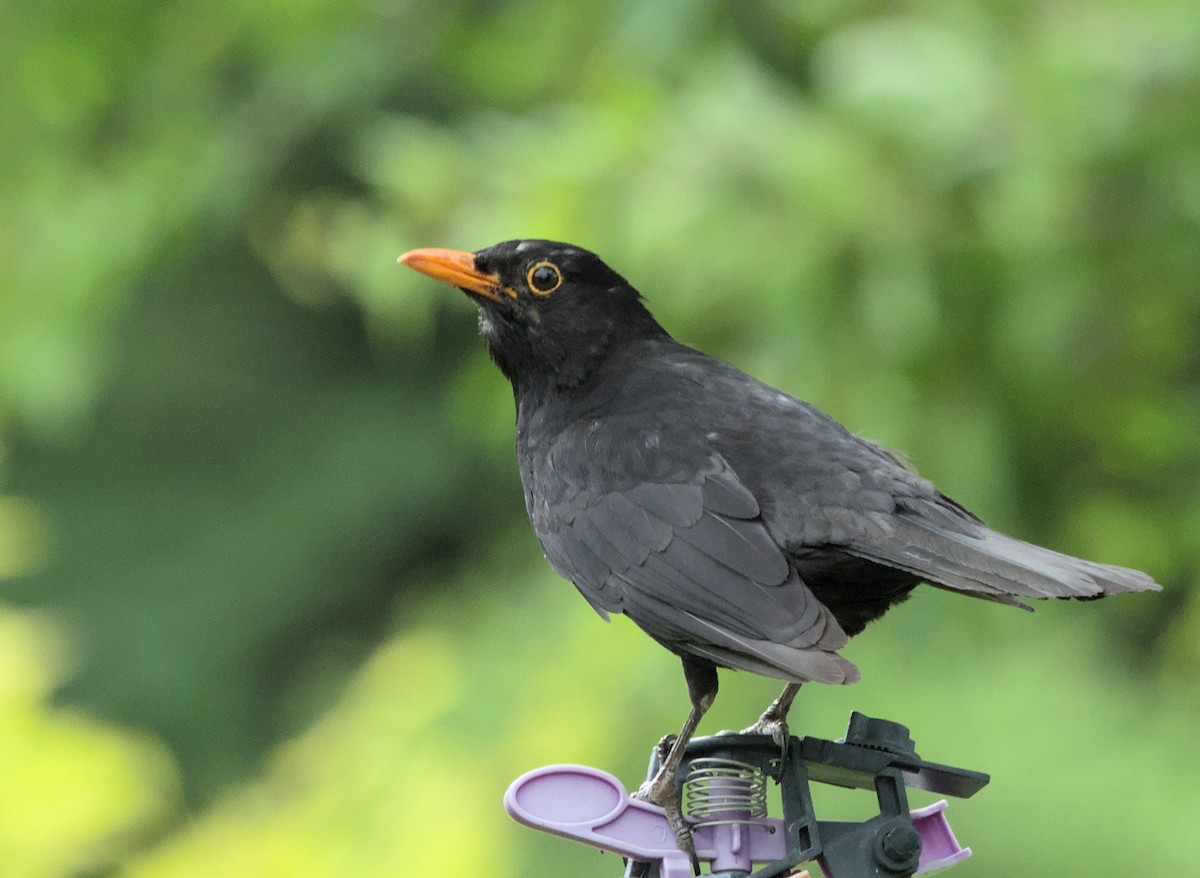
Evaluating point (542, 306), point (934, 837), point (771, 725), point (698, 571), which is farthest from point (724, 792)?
point (542, 306)

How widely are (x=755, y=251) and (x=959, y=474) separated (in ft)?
3.17

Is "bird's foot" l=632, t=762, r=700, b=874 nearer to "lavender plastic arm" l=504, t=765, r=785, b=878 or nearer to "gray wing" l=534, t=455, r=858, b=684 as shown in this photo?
"lavender plastic arm" l=504, t=765, r=785, b=878

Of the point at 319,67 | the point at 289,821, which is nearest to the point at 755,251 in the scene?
the point at 319,67

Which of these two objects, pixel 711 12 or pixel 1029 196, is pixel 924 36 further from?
pixel 711 12

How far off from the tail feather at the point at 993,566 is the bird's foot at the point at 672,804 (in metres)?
0.59

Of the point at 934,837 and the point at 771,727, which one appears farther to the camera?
the point at 771,727

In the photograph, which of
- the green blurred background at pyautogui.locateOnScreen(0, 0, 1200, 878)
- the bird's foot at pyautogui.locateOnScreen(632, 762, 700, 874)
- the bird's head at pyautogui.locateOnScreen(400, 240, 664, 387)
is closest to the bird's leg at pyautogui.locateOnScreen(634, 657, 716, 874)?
the bird's foot at pyautogui.locateOnScreen(632, 762, 700, 874)

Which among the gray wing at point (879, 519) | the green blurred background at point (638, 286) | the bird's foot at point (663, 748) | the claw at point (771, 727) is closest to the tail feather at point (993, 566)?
the gray wing at point (879, 519)

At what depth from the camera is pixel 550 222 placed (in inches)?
193

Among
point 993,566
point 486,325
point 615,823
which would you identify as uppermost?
point 486,325

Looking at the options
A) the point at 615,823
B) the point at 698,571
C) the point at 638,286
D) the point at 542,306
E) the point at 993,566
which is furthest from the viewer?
the point at 638,286

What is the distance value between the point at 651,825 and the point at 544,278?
1.70 meters

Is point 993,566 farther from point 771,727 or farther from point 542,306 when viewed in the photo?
point 542,306

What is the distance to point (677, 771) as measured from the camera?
2424 mm
